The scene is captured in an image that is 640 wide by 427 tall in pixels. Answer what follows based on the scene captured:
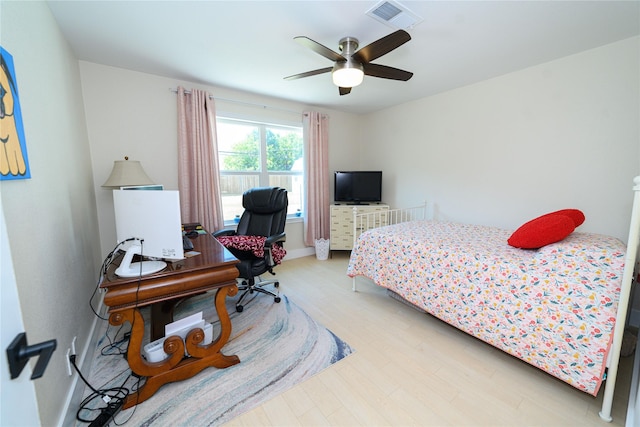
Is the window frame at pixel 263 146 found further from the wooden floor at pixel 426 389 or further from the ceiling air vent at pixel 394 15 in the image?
the wooden floor at pixel 426 389

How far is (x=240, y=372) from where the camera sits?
1600 mm

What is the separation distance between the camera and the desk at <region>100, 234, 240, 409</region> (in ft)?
3.97

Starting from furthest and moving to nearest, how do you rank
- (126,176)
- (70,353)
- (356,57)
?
(126,176) < (356,57) < (70,353)

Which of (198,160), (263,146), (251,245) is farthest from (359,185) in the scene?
(198,160)

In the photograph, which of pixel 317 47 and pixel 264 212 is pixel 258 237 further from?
pixel 317 47

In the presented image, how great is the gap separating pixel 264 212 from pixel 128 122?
1.65 meters

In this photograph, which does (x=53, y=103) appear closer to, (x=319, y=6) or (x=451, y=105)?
(x=319, y=6)

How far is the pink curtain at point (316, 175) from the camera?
375cm

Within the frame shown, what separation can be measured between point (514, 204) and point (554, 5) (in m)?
1.76

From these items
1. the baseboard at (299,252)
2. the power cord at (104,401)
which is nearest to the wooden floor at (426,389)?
the power cord at (104,401)

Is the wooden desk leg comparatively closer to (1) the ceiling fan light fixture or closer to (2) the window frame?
(1) the ceiling fan light fixture

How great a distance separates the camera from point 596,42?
2043 mm

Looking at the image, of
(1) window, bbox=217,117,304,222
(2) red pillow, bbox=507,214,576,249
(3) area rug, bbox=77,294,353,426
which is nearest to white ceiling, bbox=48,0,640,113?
(1) window, bbox=217,117,304,222

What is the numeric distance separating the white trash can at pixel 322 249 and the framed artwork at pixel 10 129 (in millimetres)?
3106
